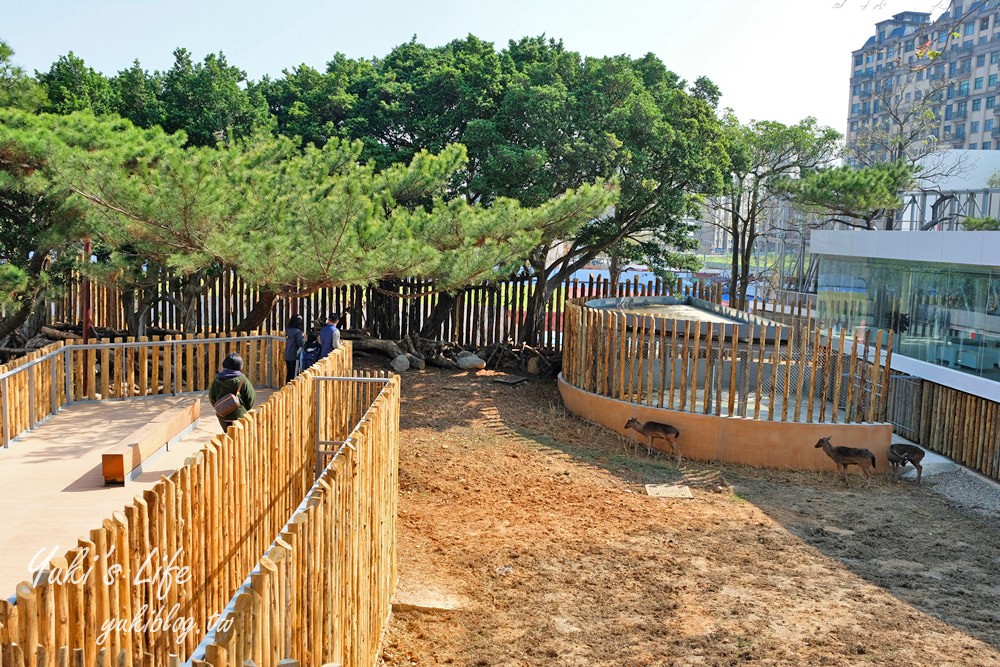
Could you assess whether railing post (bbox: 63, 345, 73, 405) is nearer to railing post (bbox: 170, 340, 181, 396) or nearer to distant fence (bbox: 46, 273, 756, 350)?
railing post (bbox: 170, 340, 181, 396)

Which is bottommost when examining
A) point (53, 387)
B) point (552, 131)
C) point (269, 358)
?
point (53, 387)

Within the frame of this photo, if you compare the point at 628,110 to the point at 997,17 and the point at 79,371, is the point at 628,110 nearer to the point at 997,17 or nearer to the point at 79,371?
the point at 79,371

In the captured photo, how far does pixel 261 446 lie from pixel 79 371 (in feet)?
24.1

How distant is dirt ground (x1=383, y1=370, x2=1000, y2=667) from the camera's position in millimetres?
6977

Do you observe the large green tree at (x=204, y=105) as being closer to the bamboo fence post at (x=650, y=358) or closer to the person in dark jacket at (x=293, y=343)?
the person in dark jacket at (x=293, y=343)

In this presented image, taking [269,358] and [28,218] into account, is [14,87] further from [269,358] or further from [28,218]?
[269,358]

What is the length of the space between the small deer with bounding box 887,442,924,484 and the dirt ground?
1.02ft

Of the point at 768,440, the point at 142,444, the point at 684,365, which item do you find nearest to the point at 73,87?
the point at 142,444

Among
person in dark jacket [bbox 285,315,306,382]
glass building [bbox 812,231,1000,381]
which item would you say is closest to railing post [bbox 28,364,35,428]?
person in dark jacket [bbox 285,315,306,382]

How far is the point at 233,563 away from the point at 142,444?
390cm

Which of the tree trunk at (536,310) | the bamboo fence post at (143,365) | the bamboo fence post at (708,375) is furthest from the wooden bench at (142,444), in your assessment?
the tree trunk at (536,310)

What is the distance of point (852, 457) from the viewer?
41.1 feet

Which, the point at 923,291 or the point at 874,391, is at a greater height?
the point at 923,291

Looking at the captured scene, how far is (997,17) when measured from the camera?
83438 millimetres
